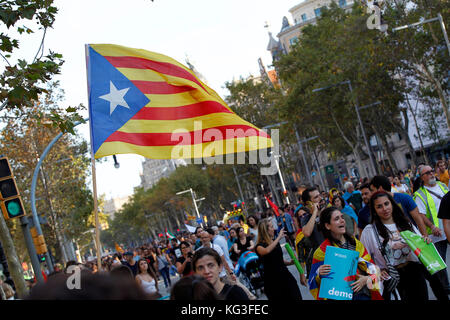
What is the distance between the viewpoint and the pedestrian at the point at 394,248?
5.87 metres

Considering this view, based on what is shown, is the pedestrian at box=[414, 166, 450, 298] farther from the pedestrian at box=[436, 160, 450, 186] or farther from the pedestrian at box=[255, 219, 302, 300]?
the pedestrian at box=[436, 160, 450, 186]

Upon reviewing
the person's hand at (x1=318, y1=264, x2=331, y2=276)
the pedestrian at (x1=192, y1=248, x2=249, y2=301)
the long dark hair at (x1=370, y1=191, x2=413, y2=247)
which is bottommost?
the person's hand at (x1=318, y1=264, x2=331, y2=276)

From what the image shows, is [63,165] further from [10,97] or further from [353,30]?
[10,97]

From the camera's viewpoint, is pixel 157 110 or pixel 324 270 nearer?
pixel 324 270

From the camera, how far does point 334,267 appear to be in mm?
5262

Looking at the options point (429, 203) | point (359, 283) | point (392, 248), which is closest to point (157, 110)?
point (392, 248)

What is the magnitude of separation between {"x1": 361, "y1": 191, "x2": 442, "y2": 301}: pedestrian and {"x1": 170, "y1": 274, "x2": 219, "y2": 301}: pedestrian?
327 centimetres

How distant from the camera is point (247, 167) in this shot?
2498 inches

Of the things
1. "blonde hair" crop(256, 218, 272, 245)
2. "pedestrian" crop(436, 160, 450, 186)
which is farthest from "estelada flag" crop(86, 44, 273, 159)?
"pedestrian" crop(436, 160, 450, 186)

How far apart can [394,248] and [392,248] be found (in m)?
0.03

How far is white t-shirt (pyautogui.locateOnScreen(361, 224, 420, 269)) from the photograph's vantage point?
5.86 m

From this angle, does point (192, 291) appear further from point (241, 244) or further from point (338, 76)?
point (338, 76)

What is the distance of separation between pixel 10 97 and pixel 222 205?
248 feet

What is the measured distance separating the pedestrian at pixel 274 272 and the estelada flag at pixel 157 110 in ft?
4.19
